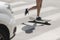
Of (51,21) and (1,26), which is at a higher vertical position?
(1,26)

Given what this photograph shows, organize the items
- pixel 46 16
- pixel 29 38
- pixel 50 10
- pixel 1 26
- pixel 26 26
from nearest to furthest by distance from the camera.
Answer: pixel 1 26 → pixel 29 38 → pixel 26 26 → pixel 46 16 → pixel 50 10

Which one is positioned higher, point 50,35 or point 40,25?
point 50,35

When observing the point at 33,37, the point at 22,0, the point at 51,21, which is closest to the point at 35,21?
the point at 51,21

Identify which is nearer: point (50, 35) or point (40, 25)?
point (50, 35)

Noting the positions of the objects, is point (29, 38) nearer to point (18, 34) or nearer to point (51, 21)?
point (18, 34)

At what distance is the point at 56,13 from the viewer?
9.94m

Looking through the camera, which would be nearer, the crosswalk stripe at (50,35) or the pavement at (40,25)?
the crosswalk stripe at (50,35)

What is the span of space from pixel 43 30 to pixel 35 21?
1034mm

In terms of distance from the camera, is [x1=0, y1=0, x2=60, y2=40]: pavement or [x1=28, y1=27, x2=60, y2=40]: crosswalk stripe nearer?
[x1=28, y1=27, x2=60, y2=40]: crosswalk stripe

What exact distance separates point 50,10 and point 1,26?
544 centimetres

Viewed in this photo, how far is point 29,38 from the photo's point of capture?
680 centimetres

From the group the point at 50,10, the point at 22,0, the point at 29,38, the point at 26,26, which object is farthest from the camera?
the point at 22,0

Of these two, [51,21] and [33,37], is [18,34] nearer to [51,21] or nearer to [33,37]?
[33,37]

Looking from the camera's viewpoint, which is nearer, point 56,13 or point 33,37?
point 33,37
